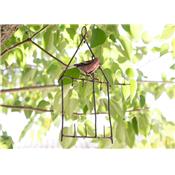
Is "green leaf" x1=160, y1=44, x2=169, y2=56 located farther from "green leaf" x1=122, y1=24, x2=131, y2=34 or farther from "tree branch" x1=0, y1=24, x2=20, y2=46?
"tree branch" x1=0, y1=24, x2=20, y2=46

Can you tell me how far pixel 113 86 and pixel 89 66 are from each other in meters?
0.17

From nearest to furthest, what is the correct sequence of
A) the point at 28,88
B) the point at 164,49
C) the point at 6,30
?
1. the point at 6,30
2. the point at 164,49
3. the point at 28,88

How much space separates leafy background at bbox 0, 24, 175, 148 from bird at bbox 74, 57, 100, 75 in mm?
61

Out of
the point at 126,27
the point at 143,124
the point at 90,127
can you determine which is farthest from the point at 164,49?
the point at 90,127

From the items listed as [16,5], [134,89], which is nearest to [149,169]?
[134,89]

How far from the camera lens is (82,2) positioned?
4.62 ft

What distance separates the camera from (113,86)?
141 cm

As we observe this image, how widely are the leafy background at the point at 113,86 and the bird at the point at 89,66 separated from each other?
0.06 meters

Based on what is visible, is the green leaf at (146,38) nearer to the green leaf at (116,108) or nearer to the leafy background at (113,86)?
the leafy background at (113,86)

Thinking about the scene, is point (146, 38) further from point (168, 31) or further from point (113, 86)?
point (113, 86)

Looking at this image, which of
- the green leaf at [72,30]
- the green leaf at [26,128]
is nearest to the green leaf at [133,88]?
the green leaf at [72,30]

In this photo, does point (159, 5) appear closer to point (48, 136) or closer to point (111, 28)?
point (111, 28)

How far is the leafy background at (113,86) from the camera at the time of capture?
1.39m

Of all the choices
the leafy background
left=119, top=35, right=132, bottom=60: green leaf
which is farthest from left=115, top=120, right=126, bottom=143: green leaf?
left=119, top=35, right=132, bottom=60: green leaf
